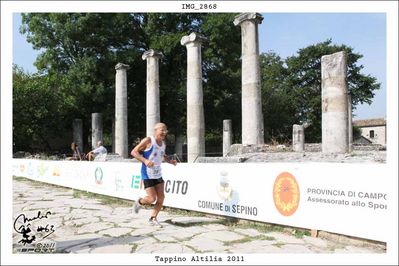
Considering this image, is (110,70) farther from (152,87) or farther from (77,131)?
(152,87)

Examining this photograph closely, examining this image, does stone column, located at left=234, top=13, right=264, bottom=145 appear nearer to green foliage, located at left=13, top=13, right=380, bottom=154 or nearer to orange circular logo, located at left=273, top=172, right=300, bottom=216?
orange circular logo, located at left=273, top=172, right=300, bottom=216

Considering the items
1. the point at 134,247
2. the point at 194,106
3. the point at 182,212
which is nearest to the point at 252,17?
the point at 194,106

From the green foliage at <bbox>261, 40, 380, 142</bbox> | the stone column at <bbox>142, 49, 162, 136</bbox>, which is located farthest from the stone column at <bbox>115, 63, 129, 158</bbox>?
the green foliage at <bbox>261, 40, 380, 142</bbox>

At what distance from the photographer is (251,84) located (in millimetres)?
14992

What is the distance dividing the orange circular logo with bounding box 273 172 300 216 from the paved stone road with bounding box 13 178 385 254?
0.37 m

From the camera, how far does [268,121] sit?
4097 cm

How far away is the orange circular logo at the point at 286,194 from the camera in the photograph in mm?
6270

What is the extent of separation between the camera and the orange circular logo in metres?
6.27

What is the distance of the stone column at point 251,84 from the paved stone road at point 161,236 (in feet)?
22.7

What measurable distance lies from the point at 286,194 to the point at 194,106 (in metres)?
11.3

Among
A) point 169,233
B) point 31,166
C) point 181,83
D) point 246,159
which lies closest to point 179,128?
point 181,83

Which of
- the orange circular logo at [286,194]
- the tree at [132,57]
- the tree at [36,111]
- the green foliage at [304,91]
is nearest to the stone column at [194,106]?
the orange circular logo at [286,194]

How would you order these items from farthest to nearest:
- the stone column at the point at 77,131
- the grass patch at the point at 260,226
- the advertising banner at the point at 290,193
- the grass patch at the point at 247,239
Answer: the stone column at the point at 77,131
the grass patch at the point at 260,226
the grass patch at the point at 247,239
the advertising banner at the point at 290,193

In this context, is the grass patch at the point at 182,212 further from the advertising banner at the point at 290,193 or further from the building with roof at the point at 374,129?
the building with roof at the point at 374,129
